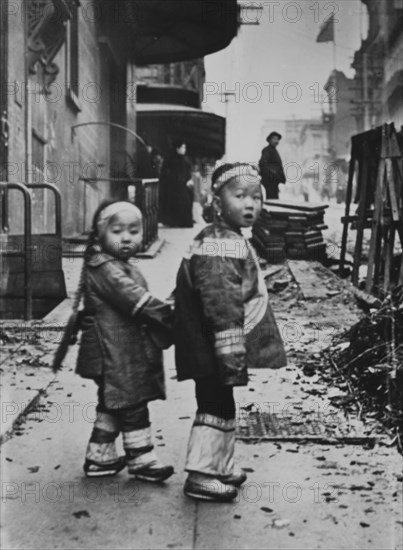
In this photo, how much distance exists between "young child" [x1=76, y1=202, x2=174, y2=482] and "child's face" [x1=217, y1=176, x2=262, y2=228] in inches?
11.6

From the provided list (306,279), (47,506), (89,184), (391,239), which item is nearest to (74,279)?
(306,279)

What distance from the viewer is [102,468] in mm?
3332

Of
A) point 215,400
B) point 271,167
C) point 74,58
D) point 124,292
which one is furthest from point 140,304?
point 271,167

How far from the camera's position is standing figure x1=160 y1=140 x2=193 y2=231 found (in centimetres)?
1657

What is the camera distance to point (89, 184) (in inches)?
583

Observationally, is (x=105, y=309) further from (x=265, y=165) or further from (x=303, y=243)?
(x=265, y=165)

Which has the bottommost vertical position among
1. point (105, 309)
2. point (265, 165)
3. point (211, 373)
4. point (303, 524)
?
point (303, 524)

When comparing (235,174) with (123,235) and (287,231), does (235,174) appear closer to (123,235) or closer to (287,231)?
(123,235)

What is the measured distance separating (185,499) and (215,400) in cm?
45

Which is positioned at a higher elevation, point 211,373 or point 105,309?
point 105,309

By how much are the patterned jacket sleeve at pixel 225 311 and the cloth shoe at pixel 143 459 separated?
0.58 m

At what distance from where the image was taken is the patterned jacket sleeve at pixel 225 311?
278 centimetres

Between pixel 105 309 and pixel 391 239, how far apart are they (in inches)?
262

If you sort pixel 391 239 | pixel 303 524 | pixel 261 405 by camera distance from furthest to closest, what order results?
pixel 391 239 → pixel 261 405 → pixel 303 524
